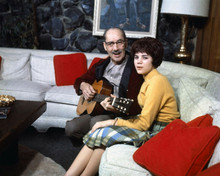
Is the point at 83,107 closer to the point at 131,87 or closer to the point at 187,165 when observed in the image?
the point at 131,87

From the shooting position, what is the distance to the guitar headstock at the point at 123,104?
1467 millimetres

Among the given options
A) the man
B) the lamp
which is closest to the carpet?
the man

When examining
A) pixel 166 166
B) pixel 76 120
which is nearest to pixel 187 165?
pixel 166 166

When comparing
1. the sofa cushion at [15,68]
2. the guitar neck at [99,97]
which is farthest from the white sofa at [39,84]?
the guitar neck at [99,97]

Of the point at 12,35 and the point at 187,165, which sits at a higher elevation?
the point at 12,35

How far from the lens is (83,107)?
2.09m

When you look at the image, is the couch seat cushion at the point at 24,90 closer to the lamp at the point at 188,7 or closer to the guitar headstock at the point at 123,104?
the guitar headstock at the point at 123,104

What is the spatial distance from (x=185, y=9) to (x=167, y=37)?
32.2 inches

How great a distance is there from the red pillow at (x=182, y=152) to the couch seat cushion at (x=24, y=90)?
1.72 meters

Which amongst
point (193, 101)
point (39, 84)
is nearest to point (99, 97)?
point (193, 101)

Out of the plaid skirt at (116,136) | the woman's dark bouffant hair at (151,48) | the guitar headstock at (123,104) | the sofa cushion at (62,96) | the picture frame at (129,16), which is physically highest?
the picture frame at (129,16)

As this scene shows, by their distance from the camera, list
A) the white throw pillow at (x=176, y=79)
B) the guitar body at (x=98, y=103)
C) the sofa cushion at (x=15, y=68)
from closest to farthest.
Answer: the white throw pillow at (x=176, y=79)
the guitar body at (x=98, y=103)
the sofa cushion at (x=15, y=68)

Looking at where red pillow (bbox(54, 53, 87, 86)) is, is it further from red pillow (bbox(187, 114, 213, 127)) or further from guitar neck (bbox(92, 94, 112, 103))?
red pillow (bbox(187, 114, 213, 127))

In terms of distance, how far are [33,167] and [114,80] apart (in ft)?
2.99
